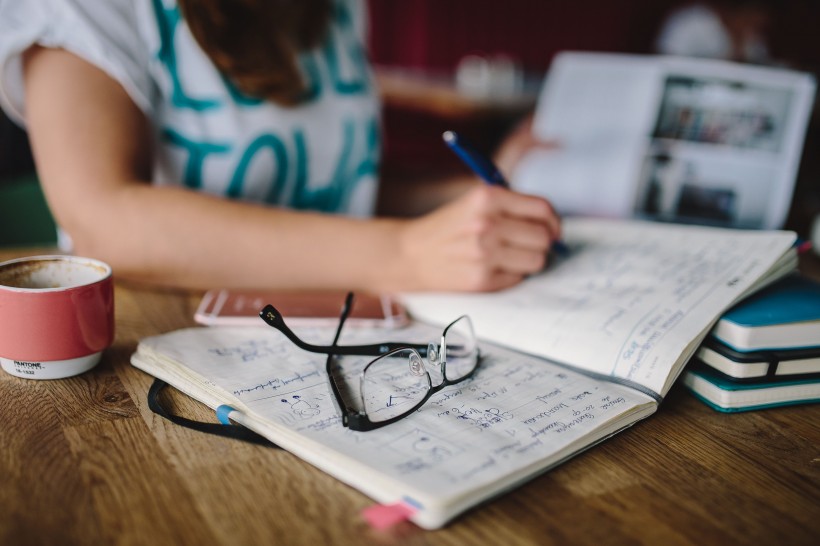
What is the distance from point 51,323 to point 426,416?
281mm

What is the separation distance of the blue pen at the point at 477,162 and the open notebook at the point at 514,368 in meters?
0.03

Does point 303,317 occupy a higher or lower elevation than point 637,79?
lower

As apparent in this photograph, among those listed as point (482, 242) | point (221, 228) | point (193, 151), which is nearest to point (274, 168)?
point (193, 151)

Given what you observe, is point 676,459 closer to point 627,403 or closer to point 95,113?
point 627,403

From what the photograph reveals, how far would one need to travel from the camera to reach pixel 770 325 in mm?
510

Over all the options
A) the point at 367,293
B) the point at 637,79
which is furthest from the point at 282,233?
the point at 637,79

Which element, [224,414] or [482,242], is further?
[482,242]

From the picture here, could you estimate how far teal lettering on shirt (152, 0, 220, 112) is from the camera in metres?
0.76

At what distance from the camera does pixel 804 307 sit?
55 centimetres

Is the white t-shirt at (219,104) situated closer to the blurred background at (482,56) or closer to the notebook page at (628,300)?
the blurred background at (482,56)

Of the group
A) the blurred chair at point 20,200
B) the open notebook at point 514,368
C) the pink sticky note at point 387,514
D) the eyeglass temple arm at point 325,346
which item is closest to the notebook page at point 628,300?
the open notebook at point 514,368

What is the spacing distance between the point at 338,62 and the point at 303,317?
52 centimetres

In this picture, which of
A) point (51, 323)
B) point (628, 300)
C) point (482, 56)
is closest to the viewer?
point (51, 323)

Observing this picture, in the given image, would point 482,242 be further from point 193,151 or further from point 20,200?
point 20,200
